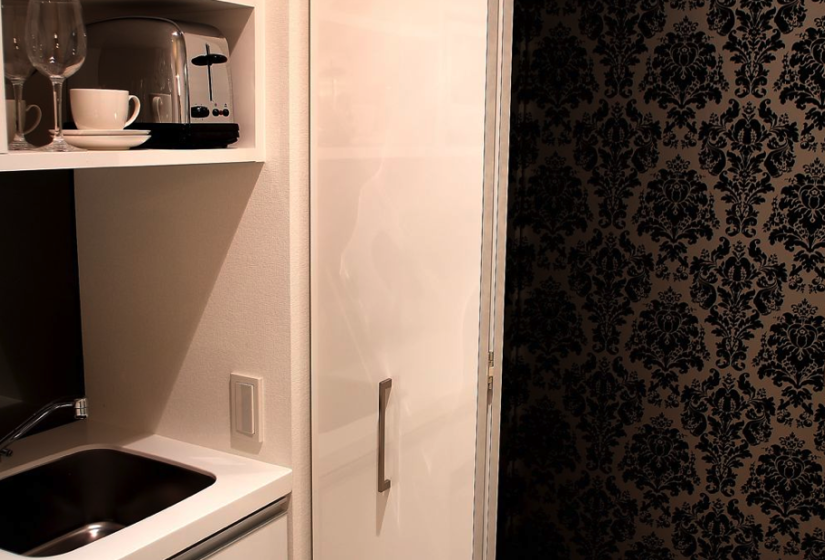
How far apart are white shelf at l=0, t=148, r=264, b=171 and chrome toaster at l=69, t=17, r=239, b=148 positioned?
4 cm

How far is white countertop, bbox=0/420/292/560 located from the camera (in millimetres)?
1383

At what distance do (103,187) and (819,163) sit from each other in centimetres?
208

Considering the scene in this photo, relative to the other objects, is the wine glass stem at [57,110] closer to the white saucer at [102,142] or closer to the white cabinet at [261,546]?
the white saucer at [102,142]

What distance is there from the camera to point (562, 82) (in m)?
2.93

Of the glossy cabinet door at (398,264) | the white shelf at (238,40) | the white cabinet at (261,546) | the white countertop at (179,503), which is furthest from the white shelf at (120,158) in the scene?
the white cabinet at (261,546)

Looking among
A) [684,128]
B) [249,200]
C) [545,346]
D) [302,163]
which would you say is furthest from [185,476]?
[684,128]

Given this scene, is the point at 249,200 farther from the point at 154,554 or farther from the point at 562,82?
the point at 562,82

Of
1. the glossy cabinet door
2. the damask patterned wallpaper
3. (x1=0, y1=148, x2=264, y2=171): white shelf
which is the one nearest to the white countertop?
the glossy cabinet door

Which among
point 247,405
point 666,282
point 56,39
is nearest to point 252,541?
point 247,405

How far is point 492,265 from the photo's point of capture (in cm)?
161

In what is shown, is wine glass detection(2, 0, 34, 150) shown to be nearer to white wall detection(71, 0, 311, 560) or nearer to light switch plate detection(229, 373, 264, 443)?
white wall detection(71, 0, 311, 560)

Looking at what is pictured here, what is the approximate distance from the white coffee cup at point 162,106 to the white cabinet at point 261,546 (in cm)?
85

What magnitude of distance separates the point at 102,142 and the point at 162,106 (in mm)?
180

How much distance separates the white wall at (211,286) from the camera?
1663 mm
